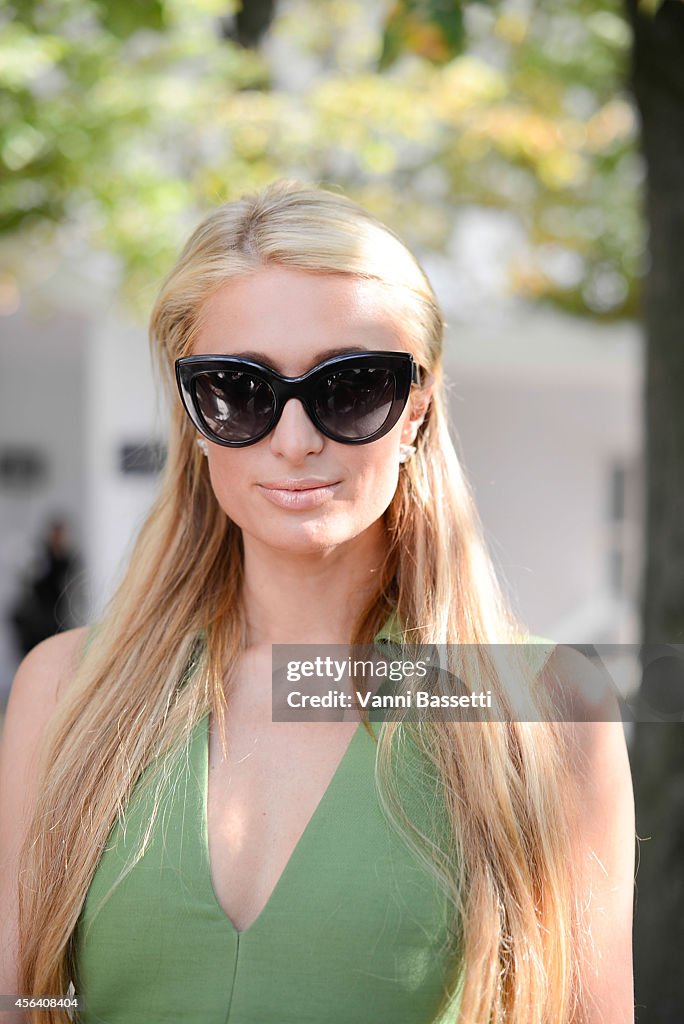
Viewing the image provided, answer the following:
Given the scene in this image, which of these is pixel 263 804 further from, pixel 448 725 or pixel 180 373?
pixel 180 373

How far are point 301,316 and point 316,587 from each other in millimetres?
438

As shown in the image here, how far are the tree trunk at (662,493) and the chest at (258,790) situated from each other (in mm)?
1799

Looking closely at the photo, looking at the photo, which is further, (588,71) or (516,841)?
(588,71)

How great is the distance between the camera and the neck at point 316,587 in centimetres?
168

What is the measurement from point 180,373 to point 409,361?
1.14 feet

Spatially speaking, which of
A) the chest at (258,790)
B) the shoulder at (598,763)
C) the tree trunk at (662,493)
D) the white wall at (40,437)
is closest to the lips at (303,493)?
the chest at (258,790)

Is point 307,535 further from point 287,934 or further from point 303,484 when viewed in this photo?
point 287,934

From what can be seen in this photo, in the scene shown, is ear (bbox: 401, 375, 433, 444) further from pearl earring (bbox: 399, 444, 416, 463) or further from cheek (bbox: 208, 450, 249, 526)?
cheek (bbox: 208, 450, 249, 526)

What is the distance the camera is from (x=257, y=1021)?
143 centimetres

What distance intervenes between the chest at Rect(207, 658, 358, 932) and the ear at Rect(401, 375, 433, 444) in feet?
1.52

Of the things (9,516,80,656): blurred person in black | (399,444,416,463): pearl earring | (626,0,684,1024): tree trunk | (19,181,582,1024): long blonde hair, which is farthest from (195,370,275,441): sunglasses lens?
(9,516,80,656): blurred person in black

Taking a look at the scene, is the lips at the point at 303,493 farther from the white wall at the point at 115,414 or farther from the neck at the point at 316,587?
the white wall at the point at 115,414

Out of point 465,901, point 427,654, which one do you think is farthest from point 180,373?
Answer: point 465,901

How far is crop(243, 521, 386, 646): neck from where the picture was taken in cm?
168
